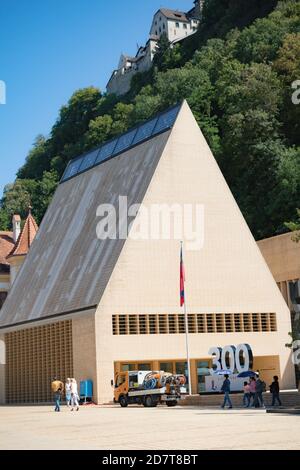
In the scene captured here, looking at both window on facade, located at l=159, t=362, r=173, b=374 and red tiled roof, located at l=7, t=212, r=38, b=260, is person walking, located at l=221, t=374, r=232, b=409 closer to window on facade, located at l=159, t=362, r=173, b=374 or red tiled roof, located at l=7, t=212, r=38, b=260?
window on facade, located at l=159, t=362, r=173, b=374

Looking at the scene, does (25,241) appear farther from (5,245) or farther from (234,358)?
(234,358)

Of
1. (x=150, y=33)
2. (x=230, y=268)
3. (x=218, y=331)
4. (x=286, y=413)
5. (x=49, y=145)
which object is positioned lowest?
(x=286, y=413)

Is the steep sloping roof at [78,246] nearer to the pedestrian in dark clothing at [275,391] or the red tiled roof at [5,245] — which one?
the pedestrian in dark clothing at [275,391]

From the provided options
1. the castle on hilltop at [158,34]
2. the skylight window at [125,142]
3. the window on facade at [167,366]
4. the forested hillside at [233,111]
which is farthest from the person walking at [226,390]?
the castle on hilltop at [158,34]

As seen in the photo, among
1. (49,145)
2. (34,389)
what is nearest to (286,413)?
(34,389)

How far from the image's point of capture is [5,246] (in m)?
77.5

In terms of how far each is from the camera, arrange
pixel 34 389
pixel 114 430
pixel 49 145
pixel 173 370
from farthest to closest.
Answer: pixel 49 145 < pixel 34 389 < pixel 173 370 < pixel 114 430

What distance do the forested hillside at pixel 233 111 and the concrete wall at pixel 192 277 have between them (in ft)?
Answer: 52.3

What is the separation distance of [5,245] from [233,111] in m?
25.3

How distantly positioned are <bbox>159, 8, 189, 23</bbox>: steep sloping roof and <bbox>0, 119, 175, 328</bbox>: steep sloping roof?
324 feet
